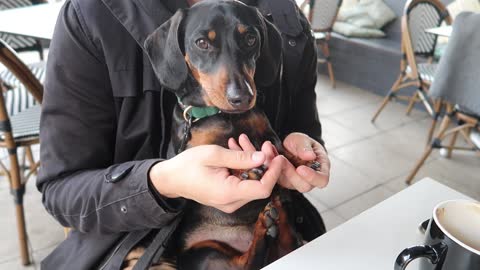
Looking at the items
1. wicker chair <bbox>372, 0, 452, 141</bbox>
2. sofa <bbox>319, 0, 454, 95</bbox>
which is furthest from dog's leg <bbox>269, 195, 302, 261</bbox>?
sofa <bbox>319, 0, 454, 95</bbox>

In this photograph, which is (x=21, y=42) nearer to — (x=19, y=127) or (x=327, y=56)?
(x=19, y=127)

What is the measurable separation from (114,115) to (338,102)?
2.64m

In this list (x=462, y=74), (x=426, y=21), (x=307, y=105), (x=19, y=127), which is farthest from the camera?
(x=426, y=21)

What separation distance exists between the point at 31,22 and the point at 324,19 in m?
2.19

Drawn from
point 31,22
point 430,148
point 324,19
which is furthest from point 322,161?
point 324,19

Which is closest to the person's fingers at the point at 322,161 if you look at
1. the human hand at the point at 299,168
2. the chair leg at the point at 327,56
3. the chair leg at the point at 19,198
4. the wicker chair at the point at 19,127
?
the human hand at the point at 299,168

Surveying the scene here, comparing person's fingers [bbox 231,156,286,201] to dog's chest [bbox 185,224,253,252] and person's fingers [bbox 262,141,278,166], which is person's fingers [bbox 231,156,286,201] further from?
dog's chest [bbox 185,224,253,252]

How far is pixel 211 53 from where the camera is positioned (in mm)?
542

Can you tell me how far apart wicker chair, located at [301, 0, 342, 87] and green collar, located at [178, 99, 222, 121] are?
8.68 ft

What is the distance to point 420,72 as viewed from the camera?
91.0 inches

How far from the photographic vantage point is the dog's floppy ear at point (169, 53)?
0.56m

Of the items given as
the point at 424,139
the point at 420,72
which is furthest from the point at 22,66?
the point at 424,139

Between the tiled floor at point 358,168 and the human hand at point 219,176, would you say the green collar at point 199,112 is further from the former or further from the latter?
the tiled floor at point 358,168

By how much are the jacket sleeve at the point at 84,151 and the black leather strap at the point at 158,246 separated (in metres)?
0.03
